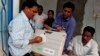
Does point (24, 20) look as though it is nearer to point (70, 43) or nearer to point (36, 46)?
point (36, 46)

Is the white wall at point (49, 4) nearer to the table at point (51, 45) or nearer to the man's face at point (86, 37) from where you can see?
the man's face at point (86, 37)

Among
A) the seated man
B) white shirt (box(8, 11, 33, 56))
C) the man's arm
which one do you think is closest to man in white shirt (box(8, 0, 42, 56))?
white shirt (box(8, 11, 33, 56))

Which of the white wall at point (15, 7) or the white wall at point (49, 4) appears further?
the white wall at point (49, 4)

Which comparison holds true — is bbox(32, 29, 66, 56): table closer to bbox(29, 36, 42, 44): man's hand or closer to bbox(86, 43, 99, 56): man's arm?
bbox(29, 36, 42, 44): man's hand

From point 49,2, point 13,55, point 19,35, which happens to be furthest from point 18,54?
point 49,2

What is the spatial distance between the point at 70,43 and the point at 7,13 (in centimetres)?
93

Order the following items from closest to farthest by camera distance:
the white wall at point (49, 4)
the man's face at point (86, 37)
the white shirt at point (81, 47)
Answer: the man's face at point (86, 37) < the white shirt at point (81, 47) < the white wall at point (49, 4)

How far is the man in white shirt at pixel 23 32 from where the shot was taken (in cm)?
210

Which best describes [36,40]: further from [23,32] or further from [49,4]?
[49,4]

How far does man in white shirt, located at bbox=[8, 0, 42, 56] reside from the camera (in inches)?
82.7

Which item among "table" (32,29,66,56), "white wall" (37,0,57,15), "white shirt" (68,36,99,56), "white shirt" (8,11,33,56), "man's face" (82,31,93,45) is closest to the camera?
"white shirt" (8,11,33,56)

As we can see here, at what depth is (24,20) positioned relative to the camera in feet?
7.09

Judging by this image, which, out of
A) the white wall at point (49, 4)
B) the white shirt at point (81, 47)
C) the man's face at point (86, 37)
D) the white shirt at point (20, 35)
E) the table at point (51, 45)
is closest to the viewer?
the white shirt at point (20, 35)

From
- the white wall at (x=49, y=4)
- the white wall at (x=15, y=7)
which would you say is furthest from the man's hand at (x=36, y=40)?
the white wall at (x=49, y=4)
